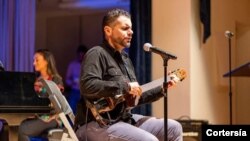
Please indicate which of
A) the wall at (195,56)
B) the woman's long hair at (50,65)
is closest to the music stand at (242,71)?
the wall at (195,56)

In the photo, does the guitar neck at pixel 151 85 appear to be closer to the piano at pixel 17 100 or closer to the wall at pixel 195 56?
the piano at pixel 17 100

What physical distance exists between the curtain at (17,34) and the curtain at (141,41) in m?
1.12

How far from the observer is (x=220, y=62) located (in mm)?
6098

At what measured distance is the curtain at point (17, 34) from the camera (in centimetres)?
500

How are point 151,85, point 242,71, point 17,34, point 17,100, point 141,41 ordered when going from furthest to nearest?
point 141,41
point 242,71
point 17,34
point 17,100
point 151,85

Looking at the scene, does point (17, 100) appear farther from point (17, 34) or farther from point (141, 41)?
point (141, 41)

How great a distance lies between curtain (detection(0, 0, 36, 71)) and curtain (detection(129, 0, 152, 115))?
112cm

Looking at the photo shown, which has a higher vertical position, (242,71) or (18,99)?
(242,71)

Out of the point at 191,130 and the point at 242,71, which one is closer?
the point at 191,130

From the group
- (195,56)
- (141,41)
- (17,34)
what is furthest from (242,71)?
(17,34)

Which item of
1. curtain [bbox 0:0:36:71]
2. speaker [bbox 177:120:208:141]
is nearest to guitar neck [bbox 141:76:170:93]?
speaker [bbox 177:120:208:141]

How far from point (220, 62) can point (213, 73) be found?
23 centimetres

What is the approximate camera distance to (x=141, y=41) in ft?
17.8

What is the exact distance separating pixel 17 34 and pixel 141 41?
1.34m
